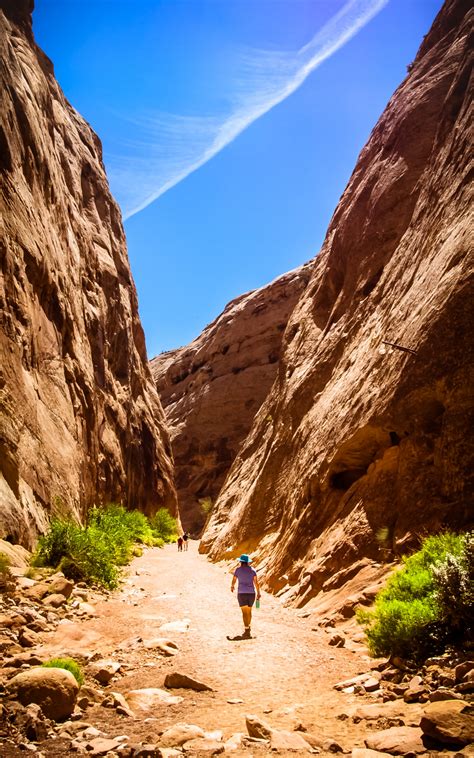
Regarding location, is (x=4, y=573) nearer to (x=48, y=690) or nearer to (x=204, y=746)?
(x=48, y=690)

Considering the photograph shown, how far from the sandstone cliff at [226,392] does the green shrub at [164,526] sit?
15.5 m

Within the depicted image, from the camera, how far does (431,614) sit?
5.43m

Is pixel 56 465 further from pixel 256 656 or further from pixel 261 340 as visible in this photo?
pixel 261 340

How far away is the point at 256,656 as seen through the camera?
6504 millimetres

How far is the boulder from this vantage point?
4.10m

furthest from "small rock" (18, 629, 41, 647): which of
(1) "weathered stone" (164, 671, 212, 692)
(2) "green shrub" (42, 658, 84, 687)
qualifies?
(1) "weathered stone" (164, 671, 212, 692)

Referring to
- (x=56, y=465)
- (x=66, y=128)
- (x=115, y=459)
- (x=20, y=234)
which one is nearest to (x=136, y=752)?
(x=56, y=465)

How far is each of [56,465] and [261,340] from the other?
39786mm

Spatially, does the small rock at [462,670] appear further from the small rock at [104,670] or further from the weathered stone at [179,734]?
the small rock at [104,670]

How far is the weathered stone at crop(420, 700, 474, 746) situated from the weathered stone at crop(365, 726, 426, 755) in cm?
12

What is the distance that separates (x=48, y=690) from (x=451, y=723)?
3.24 meters

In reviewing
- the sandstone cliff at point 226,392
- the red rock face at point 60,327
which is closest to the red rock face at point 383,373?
the red rock face at point 60,327

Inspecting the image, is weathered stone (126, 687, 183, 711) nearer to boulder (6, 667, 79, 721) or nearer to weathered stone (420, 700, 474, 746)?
boulder (6, 667, 79, 721)

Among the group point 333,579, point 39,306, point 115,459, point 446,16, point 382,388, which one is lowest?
point 333,579
